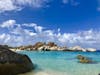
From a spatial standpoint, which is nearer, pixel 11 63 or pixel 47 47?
pixel 11 63

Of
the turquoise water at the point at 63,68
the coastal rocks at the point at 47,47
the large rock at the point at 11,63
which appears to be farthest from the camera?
the coastal rocks at the point at 47,47

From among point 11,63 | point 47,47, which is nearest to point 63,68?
point 11,63

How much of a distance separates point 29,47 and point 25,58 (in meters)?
113

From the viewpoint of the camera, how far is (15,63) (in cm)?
1964

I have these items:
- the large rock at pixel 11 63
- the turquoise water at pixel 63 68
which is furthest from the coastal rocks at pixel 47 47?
the large rock at pixel 11 63

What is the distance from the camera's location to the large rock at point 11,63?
1811 cm

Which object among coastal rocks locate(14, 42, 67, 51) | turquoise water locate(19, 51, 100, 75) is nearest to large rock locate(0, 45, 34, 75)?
turquoise water locate(19, 51, 100, 75)

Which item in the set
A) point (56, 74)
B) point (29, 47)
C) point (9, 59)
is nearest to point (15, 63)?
point (9, 59)

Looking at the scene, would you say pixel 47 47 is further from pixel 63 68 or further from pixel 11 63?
pixel 11 63

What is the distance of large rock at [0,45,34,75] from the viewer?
1811cm

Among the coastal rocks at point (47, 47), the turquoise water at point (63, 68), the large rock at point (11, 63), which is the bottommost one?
the turquoise water at point (63, 68)

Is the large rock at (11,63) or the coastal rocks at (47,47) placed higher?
the coastal rocks at (47,47)

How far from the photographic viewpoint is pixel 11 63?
19.0m

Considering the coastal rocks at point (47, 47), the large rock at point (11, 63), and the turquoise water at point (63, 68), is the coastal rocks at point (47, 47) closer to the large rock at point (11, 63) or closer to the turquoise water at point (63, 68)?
the turquoise water at point (63, 68)
